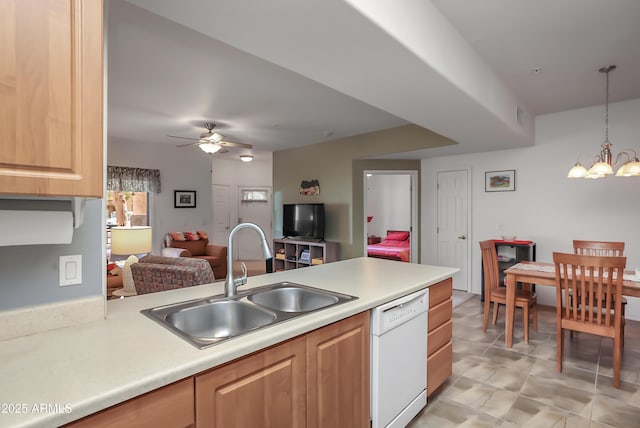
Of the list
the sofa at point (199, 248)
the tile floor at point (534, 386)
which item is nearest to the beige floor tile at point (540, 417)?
the tile floor at point (534, 386)

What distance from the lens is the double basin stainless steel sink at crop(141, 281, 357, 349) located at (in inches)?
54.9

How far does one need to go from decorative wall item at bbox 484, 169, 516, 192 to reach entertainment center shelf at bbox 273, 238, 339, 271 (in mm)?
2607

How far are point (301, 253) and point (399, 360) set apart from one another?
14.7 feet

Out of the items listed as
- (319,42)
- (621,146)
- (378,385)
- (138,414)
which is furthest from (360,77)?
(621,146)

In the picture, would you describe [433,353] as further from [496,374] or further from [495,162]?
[495,162]

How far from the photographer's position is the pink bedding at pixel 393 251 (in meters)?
6.62

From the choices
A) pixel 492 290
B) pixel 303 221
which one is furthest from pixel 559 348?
pixel 303 221

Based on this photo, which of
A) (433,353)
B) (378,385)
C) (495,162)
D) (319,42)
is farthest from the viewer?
(495,162)

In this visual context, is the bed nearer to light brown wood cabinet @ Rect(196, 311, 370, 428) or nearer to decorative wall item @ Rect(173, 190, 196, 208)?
decorative wall item @ Rect(173, 190, 196, 208)

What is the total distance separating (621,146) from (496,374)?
324 cm

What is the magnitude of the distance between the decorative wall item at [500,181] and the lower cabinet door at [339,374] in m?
4.06

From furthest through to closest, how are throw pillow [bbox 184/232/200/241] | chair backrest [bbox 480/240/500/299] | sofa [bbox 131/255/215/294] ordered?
throw pillow [bbox 184/232/200/241] < chair backrest [bbox 480/240/500/299] < sofa [bbox 131/255/215/294]

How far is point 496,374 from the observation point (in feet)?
8.54

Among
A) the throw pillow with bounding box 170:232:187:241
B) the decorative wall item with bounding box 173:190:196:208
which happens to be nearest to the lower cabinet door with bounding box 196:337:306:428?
the throw pillow with bounding box 170:232:187:241
